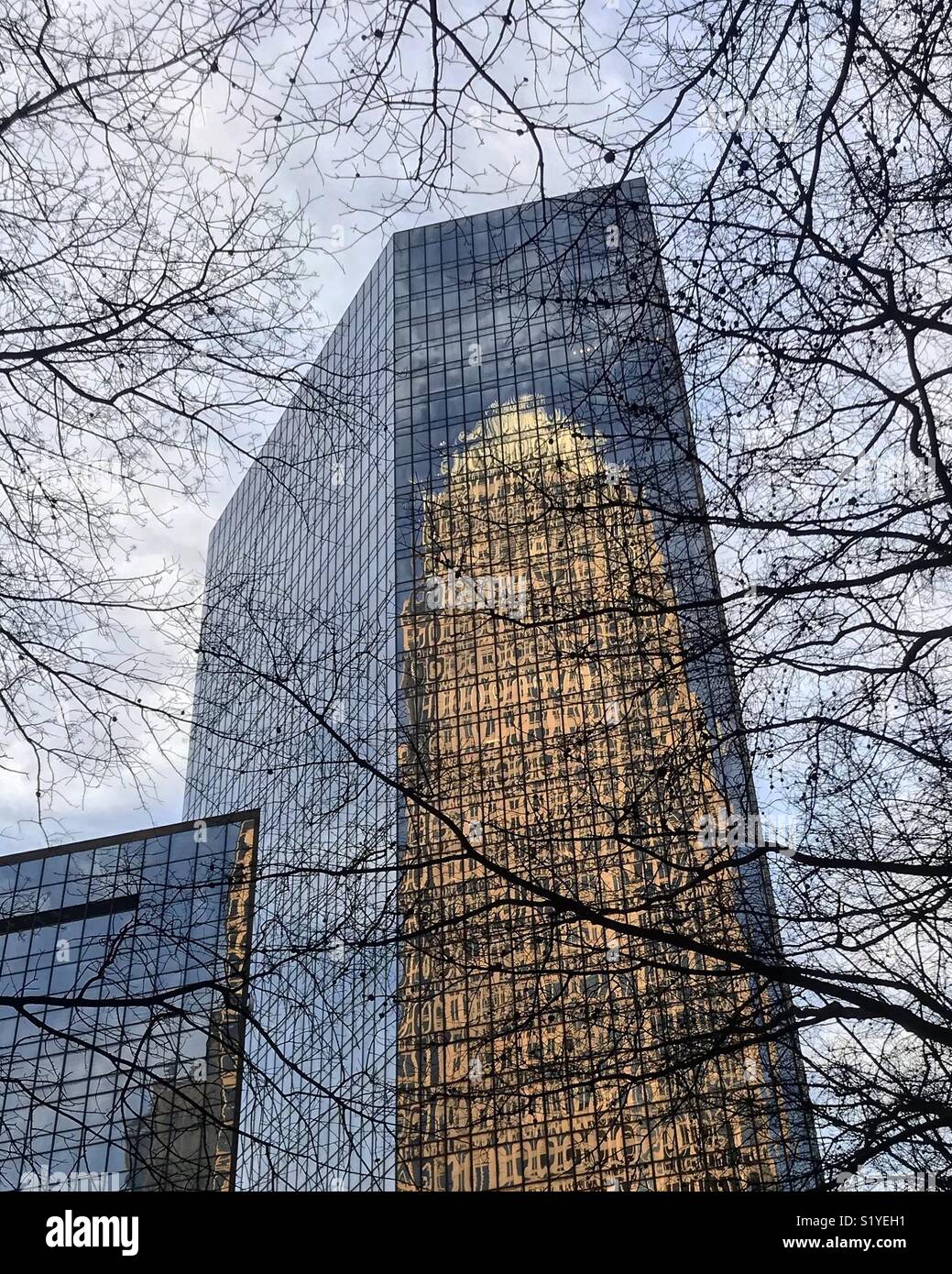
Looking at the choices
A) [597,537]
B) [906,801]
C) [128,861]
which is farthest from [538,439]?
[128,861]

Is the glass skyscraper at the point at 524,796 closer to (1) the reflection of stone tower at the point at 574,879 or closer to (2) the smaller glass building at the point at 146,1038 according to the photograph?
(1) the reflection of stone tower at the point at 574,879

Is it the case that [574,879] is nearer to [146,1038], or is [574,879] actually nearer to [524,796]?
[524,796]

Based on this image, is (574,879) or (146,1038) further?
(574,879)

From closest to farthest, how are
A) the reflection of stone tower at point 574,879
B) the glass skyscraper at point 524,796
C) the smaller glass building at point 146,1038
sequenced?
1. the smaller glass building at point 146,1038
2. the glass skyscraper at point 524,796
3. the reflection of stone tower at point 574,879

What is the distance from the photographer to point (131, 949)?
4.79 m

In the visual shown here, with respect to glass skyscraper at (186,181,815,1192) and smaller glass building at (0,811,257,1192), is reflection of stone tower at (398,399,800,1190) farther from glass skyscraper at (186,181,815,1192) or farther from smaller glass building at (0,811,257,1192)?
smaller glass building at (0,811,257,1192)

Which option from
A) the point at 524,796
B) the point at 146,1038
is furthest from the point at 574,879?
the point at 146,1038

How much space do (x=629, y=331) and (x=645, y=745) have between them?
2.26m

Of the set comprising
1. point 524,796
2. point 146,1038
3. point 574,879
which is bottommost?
point 146,1038

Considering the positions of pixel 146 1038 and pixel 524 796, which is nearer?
pixel 146 1038

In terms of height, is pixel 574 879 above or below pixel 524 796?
below

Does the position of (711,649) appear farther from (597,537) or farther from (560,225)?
(560,225)

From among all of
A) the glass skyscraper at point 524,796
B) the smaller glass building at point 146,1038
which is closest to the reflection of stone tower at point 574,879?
the glass skyscraper at point 524,796

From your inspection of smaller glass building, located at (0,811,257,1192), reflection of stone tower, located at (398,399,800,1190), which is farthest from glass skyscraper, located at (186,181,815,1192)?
smaller glass building, located at (0,811,257,1192)
